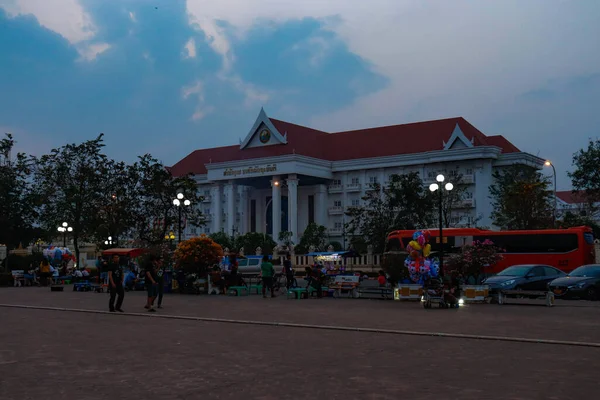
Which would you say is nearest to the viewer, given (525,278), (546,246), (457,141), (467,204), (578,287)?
(578,287)

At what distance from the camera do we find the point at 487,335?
13.0 metres

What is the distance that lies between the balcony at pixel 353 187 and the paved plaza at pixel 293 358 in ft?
218

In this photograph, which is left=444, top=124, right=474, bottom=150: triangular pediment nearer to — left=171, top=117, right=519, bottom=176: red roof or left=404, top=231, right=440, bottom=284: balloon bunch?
left=171, top=117, right=519, bottom=176: red roof

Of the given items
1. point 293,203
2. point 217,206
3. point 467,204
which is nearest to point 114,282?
point 467,204

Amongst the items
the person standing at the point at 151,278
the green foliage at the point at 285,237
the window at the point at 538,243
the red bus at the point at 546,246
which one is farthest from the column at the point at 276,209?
the person standing at the point at 151,278

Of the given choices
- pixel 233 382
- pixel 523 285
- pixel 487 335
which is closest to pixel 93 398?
pixel 233 382

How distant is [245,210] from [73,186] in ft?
148

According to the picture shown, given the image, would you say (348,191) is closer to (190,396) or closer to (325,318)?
(325,318)

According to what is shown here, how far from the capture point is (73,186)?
4812 centimetres

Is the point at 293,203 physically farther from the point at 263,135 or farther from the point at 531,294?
the point at 531,294

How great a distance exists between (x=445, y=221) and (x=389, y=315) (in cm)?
4695

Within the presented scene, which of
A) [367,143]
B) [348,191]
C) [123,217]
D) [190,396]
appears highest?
[367,143]

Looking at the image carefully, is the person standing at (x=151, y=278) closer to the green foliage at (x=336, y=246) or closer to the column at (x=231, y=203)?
the green foliage at (x=336, y=246)

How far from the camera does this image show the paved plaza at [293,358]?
25.1ft
